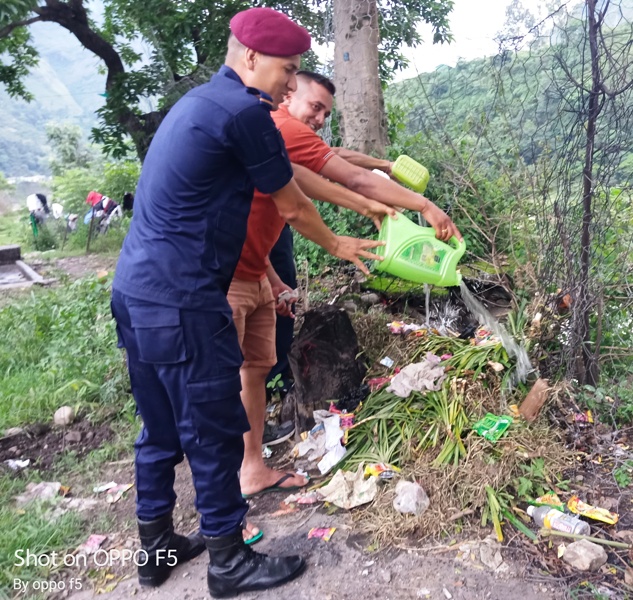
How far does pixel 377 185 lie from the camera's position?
8.15ft

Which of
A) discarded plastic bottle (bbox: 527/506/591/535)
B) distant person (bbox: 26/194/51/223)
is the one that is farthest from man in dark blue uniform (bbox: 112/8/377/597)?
distant person (bbox: 26/194/51/223)

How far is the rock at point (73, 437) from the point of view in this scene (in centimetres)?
350

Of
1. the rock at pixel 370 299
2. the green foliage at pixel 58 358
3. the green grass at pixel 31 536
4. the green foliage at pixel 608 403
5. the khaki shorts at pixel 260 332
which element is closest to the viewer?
the green grass at pixel 31 536

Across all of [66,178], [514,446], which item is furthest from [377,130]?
[66,178]

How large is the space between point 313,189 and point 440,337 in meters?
1.42

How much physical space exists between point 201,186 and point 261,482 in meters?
1.51

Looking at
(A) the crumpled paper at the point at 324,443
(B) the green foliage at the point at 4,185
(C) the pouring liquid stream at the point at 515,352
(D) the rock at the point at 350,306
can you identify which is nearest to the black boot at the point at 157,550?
(A) the crumpled paper at the point at 324,443

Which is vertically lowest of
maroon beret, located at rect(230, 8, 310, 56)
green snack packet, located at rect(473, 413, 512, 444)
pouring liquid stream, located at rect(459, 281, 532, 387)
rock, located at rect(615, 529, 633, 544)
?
rock, located at rect(615, 529, 633, 544)

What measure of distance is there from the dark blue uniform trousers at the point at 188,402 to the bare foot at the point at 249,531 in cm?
35

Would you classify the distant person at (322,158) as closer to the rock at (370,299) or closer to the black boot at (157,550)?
the black boot at (157,550)

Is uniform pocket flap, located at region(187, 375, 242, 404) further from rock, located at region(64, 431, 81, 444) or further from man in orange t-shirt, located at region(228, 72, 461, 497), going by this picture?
rock, located at region(64, 431, 81, 444)

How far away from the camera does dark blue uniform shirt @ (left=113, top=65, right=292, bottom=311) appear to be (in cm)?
180

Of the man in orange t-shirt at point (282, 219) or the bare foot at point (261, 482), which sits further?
the bare foot at point (261, 482)

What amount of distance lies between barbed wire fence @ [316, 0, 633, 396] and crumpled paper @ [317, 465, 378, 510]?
45.2 inches
